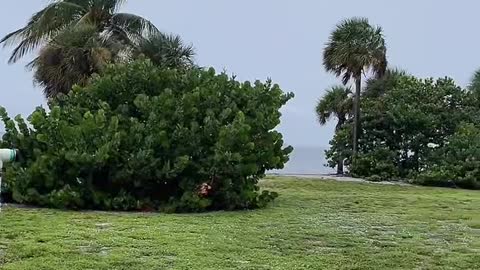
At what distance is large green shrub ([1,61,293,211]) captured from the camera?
9164 mm

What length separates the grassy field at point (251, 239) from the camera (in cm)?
527

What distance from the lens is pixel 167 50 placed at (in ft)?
51.6

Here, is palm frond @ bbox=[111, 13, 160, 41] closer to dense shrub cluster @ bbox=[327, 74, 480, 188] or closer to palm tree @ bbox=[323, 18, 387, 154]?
palm tree @ bbox=[323, 18, 387, 154]

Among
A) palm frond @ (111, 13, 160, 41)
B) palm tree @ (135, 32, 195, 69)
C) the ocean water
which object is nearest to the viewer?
palm tree @ (135, 32, 195, 69)

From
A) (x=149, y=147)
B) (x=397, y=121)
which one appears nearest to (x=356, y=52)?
(x=397, y=121)

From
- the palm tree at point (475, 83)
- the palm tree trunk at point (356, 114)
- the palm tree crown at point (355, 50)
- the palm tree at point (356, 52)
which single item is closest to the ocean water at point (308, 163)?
the palm tree trunk at point (356, 114)

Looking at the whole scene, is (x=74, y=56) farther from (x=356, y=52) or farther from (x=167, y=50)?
(x=356, y=52)

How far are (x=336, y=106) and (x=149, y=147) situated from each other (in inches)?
454

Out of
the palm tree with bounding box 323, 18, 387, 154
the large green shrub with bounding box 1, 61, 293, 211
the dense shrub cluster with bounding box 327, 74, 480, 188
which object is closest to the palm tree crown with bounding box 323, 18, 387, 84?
the palm tree with bounding box 323, 18, 387, 154

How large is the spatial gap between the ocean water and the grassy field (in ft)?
31.8

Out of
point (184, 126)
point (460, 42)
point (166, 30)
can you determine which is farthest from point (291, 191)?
point (460, 42)

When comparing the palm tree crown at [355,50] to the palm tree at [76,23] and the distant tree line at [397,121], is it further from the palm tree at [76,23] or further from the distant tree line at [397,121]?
the palm tree at [76,23]

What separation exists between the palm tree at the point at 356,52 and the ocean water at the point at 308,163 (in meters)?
2.06

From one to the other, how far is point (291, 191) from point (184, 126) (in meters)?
3.67
